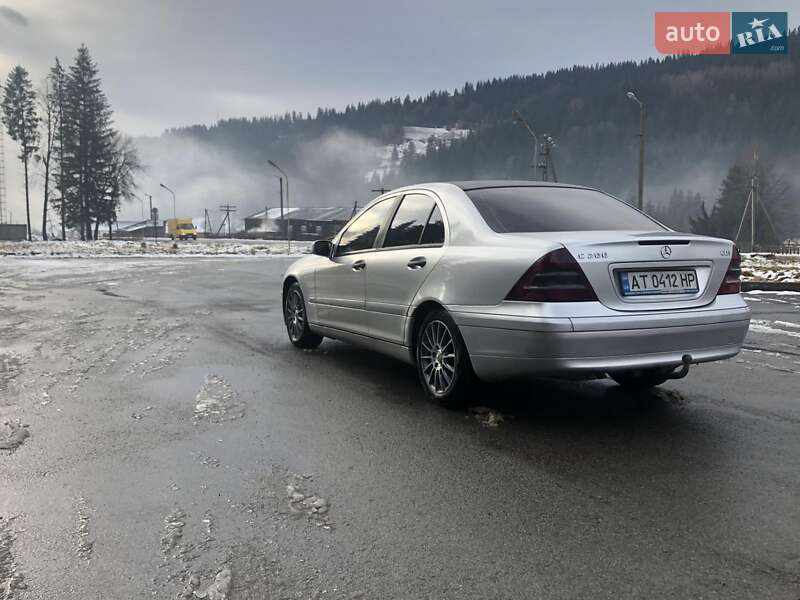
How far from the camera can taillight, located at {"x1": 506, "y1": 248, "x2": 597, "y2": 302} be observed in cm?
404

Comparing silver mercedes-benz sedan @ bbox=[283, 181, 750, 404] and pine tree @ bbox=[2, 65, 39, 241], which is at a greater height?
pine tree @ bbox=[2, 65, 39, 241]

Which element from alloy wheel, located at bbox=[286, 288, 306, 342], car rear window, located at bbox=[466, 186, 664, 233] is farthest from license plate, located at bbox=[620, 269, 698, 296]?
alloy wheel, located at bbox=[286, 288, 306, 342]

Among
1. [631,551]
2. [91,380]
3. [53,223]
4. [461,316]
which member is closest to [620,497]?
[631,551]

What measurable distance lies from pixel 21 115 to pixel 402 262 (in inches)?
3055

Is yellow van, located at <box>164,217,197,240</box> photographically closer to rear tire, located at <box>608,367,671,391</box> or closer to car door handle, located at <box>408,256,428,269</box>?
car door handle, located at <box>408,256,428,269</box>

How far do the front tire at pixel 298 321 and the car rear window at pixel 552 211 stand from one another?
2.72 metres

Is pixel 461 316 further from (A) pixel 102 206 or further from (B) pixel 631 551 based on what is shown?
(A) pixel 102 206

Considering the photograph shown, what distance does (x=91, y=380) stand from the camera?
5.79m

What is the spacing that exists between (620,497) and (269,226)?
136222 mm

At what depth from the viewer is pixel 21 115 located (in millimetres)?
70375

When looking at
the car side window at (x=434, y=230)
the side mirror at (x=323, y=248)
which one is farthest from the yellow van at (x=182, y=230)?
the car side window at (x=434, y=230)

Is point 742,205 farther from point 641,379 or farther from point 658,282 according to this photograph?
point 658,282

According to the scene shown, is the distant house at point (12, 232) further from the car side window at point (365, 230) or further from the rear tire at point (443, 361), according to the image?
the rear tire at point (443, 361)

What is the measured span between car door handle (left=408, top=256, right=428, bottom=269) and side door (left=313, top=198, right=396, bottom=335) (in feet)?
2.57
